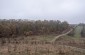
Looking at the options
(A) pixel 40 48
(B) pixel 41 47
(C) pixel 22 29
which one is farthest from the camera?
(C) pixel 22 29

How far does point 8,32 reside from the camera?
6131cm

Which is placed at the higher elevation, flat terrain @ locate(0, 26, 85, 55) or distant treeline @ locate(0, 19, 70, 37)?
distant treeline @ locate(0, 19, 70, 37)

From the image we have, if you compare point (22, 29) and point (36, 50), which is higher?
point (22, 29)

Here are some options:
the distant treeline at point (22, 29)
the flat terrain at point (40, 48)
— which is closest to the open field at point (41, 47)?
the flat terrain at point (40, 48)

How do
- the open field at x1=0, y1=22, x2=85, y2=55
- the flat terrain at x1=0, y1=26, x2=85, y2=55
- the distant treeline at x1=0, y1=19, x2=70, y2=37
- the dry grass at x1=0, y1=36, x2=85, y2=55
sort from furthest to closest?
the distant treeline at x1=0, y1=19, x2=70, y2=37, the open field at x1=0, y1=22, x2=85, y2=55, the flat terrain at x1=0, y1=26, x2=85, y2=55, the dry grass at x1=0, y1=36, x2=85, y2=55

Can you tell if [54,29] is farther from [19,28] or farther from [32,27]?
[19,28]

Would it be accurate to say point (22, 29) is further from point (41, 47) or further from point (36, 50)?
point (36, 50)

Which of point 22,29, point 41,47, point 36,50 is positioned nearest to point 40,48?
point 41,47

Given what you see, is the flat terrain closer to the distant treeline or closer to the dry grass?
the dry grass

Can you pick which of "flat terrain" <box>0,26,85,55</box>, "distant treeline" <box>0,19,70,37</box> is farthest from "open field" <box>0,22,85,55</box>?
"distant treeline" <box>0,19,70,37</box>

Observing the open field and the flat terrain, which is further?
the open field

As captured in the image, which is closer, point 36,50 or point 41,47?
point 36,50

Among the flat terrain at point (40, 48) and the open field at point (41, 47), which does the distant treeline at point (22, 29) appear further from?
the flat terrain at point (40, 48)

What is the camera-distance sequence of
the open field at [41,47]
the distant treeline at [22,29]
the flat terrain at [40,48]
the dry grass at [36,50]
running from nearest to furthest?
the dry grass at [36,50]
the flat terrain at [40,48]
the open field at [41,47]
the distant treeline at [22,29]
